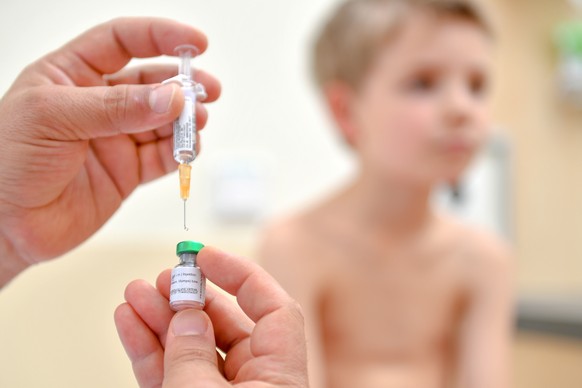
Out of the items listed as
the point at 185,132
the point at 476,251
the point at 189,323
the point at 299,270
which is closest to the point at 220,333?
the point at 189,323

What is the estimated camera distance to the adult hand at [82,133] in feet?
1.60

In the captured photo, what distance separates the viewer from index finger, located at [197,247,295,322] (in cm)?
43

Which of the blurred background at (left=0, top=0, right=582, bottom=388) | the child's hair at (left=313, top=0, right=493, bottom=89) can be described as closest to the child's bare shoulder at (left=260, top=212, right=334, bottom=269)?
the blurred background at (left=0, top=0, right=582, bottom=388)

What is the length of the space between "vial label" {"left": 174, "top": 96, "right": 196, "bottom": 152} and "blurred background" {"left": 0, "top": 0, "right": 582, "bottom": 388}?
0.11 meters

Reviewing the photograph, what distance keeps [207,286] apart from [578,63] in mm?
1806

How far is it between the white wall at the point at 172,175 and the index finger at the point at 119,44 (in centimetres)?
3

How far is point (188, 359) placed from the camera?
41 cm

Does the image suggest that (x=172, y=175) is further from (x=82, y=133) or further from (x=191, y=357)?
(x=191, y=357)

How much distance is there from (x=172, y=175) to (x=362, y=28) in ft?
1.93

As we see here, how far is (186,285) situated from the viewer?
44 cm

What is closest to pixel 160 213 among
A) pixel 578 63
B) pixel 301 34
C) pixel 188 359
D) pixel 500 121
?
pixel 188 359

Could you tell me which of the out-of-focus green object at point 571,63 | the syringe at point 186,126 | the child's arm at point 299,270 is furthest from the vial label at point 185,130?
the out-of-focus green object at point 571,63

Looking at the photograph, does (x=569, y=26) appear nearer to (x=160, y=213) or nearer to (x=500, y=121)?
(x=500, y=121)

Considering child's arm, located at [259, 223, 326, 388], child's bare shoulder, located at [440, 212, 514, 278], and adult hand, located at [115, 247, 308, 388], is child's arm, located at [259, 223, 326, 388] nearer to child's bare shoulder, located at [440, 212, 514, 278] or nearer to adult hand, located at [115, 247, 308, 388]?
child's bare shoulder, located at [440, 212, 514, 278]
